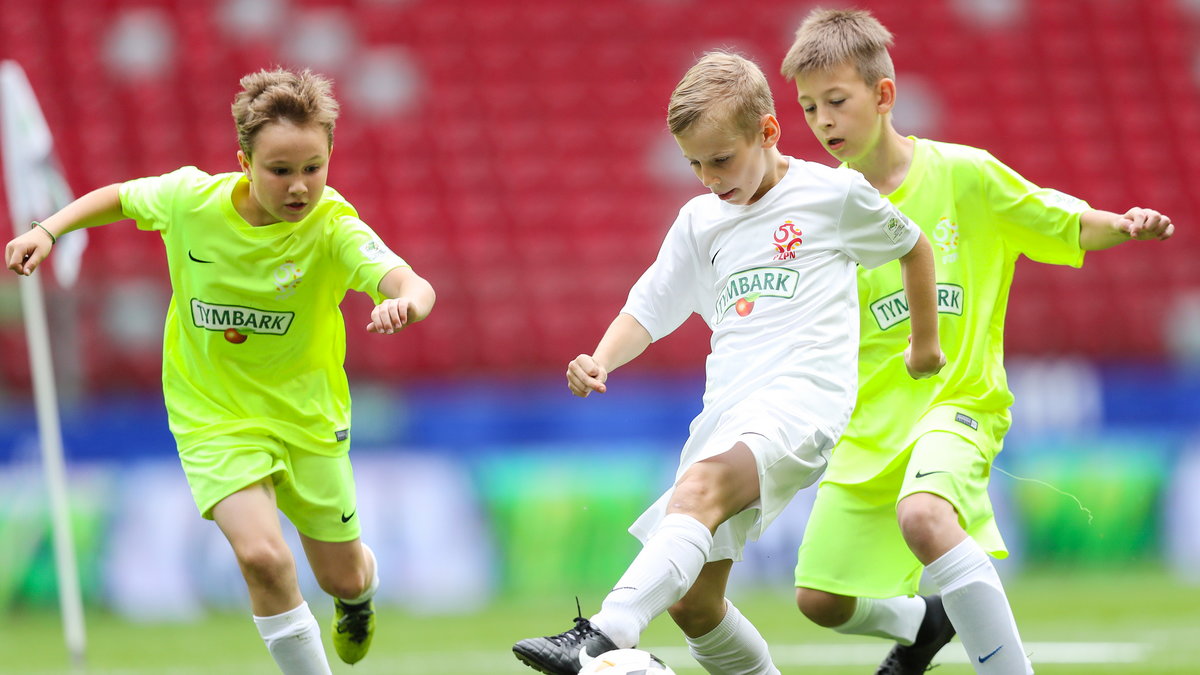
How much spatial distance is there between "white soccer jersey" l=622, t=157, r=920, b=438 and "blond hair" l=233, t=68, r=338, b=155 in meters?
1.21

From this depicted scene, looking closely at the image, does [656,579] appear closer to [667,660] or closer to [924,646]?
[924,646]

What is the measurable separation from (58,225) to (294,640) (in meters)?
1.51

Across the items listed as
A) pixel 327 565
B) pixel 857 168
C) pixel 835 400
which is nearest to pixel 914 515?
pixel 835 400

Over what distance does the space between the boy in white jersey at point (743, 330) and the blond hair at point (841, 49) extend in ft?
1.50

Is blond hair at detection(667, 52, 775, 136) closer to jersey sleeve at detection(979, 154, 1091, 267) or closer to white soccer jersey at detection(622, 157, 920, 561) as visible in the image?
white soccer jersey at detection(622, 157, 920, 561)

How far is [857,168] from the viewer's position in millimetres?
5039

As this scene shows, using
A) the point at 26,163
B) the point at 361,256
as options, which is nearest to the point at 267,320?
the point at 361,256

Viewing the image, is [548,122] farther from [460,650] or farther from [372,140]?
[460,650]

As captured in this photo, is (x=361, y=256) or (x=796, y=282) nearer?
(x=796, y=282)

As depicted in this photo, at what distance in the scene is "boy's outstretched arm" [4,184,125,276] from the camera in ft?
15.4

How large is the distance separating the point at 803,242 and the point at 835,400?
1.51 ft

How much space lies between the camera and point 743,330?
432cm

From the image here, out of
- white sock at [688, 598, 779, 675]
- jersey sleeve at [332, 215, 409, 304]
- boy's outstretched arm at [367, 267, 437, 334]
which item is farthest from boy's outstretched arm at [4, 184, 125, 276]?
white sock at [688, 598, 779, 675]

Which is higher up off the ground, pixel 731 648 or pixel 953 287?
pixel 953 287
